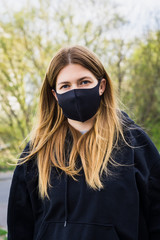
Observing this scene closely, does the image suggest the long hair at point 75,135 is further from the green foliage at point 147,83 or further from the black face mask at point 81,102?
the green foliage at point 147,83

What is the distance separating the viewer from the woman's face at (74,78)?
1638mm

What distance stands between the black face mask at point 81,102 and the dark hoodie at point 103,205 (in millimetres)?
288

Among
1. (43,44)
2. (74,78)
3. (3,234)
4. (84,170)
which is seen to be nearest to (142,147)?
(84,170)

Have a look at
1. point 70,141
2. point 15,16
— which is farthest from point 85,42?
point 70,141

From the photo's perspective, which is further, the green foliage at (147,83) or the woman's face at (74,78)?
the green foliage at (147,83)

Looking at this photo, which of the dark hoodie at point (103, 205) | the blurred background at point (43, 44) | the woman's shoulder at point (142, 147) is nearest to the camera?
the dark hoodie at point (103, 205)

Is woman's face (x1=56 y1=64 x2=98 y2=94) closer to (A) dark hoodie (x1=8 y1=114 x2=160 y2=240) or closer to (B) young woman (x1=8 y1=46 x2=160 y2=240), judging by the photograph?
(B) young woman (x1=8 y1=46 x2=160 y2=240)

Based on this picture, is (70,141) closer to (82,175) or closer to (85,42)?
(82,175)

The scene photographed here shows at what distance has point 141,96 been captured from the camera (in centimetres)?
868

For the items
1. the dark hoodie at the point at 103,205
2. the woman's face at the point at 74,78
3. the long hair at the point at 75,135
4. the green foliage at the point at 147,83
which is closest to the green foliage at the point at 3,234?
the dark hoodie at the point at 103,205

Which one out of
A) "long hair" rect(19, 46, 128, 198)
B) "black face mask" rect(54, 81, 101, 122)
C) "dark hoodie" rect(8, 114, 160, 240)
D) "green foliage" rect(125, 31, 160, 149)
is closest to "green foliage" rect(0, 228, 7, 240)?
"dark hoodie" rect(8, 114, 160, 240)

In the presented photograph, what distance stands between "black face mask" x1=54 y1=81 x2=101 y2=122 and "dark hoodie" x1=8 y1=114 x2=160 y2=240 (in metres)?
0.29

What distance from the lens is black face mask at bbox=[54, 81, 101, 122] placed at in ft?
5.60

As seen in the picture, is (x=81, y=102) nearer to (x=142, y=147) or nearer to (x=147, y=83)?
(x=142, y=147)
